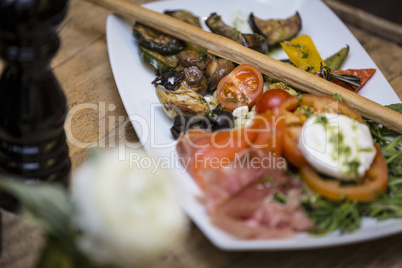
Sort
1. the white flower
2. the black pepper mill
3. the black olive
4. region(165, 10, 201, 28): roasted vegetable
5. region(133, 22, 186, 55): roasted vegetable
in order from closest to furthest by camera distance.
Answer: the white flower → the black pepper mill → the black olive → region(133, 22, 186, 55): roasted vegetable → region(165, 10, 201, 28): roasted vegetable

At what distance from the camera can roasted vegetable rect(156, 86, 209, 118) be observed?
215 cm

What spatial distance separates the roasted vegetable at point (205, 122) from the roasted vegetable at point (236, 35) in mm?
707

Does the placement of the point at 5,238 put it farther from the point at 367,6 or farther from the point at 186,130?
the point at 367,6

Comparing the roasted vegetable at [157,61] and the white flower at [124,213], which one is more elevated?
the white flower at [124,213]

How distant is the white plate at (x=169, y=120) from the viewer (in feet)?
5.08

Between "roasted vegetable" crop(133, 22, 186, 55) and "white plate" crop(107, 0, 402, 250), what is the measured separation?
69mm

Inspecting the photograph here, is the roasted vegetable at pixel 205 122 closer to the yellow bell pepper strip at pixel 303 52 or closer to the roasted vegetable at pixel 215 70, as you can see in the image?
the roasted vegetable at pixel 215 70

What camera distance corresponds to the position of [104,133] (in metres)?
2.20

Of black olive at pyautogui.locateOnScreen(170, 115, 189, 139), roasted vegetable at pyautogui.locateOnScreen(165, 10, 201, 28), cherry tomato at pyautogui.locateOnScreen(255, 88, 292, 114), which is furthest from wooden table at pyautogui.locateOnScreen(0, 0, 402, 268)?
cherry tomato at pyautogui.locateOnScreen(255, 88, 292, 114)

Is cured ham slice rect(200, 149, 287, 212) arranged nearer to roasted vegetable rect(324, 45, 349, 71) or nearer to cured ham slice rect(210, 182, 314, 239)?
cured ham slice rect(210, 182, 314, 239)

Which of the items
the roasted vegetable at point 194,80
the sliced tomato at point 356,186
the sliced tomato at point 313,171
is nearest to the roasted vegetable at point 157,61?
the roasted vegetable at point 194,80

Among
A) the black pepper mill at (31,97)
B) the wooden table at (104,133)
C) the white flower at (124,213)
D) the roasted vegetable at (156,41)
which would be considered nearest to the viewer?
the white flower at (124,213)

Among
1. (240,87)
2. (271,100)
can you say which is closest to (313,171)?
(271,100)

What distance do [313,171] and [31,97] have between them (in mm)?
1091
